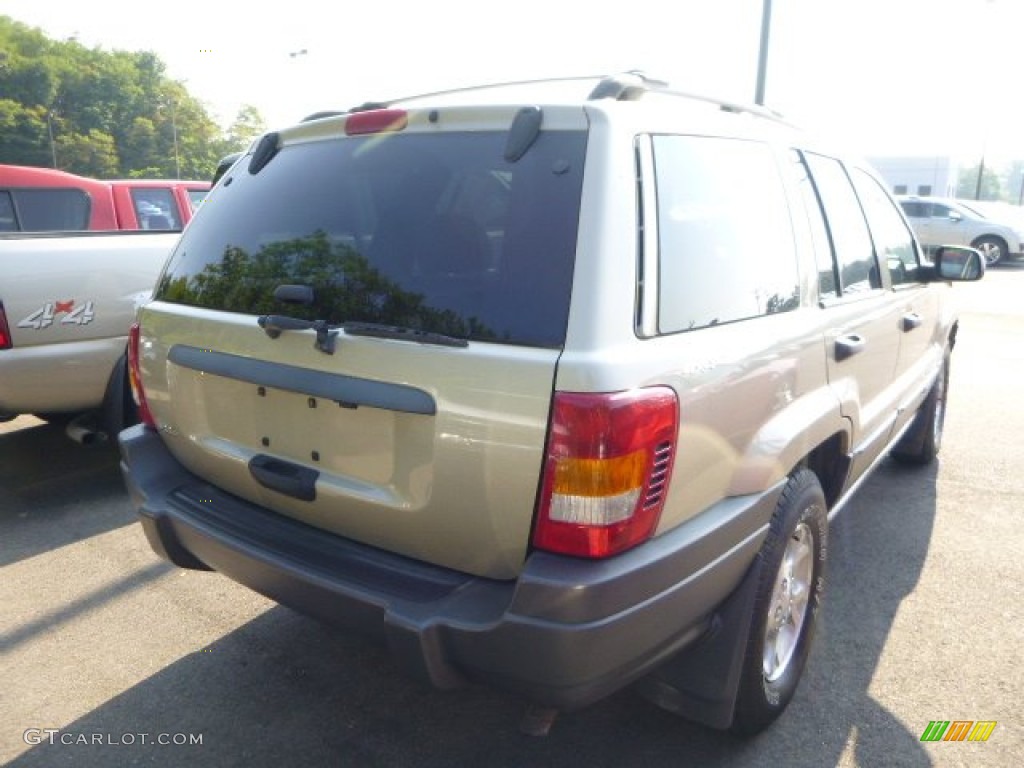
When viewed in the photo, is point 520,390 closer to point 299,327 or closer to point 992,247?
point 299,327

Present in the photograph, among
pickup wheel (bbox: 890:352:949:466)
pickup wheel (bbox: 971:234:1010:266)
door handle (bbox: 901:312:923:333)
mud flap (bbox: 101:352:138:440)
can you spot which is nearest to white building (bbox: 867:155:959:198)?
pickup wheel (bbox: 971:234:1010:266)

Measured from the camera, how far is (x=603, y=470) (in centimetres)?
183

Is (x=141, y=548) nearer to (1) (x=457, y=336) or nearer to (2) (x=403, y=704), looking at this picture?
(2) (x=403, y=704)

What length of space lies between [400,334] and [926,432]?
13.8 ft

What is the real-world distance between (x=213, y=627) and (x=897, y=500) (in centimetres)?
375

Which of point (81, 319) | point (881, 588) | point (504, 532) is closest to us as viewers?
point (504, 532)

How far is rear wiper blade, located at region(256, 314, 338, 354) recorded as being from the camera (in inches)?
84.3

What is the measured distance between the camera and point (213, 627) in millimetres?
3238

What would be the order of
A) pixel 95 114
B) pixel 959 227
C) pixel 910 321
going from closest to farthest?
1. pixel 910 321
2. pixel 959 227
3. pixel 95 114

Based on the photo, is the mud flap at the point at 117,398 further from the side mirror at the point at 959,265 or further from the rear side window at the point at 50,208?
the side mirror at the point at 959,265

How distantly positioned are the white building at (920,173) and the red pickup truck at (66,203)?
68475mm

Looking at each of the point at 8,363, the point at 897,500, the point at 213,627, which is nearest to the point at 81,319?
the point at 8,363

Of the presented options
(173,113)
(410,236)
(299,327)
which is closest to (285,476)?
(299,327)

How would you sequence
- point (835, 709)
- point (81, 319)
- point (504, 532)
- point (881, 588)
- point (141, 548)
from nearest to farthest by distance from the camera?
point (504, 532) → point (835, 709) → point (881, 588) → point (141, 548) → point (81, 319)
